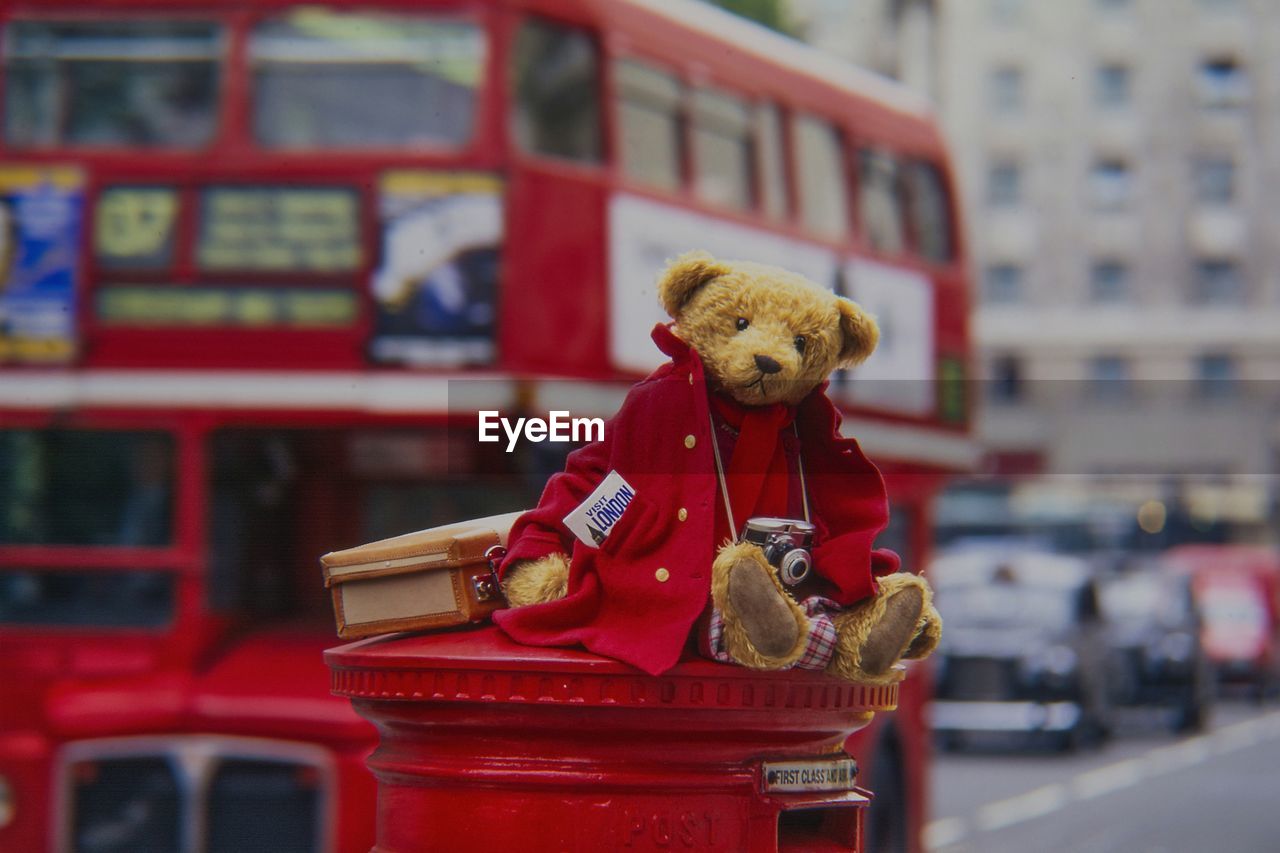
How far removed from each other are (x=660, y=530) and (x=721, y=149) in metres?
5.34

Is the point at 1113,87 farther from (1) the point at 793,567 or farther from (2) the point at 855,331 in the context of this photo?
(1) the point at 793,567

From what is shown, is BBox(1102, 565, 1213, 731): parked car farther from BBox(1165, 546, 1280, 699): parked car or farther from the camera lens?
the camera lens

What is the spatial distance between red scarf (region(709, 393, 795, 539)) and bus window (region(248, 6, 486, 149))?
13.0 ft

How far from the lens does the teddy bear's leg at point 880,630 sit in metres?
3.06

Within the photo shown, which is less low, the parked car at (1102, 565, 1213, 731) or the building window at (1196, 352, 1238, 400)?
the building window at (1196, 352, 1238, 400)

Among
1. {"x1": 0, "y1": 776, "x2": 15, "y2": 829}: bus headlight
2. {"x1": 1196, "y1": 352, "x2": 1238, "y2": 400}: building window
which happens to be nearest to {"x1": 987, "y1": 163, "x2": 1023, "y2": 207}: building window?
{"x1": 1196, "y1": 352, "x2": 1238, "y2": 400}: building window

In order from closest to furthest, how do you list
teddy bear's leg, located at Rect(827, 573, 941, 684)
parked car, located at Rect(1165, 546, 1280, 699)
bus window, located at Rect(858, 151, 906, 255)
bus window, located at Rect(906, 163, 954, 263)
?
teddy bear's leg, located at Rect(827, 573, 941, 684)
bus window, located at Rect(858, 151, 906, 255)
bus window, located at Rect(906, 163, 954, 263)
parked car, located at Rect(1165, 546, 1280, 699)

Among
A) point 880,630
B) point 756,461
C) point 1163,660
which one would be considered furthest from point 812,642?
point 1163,660

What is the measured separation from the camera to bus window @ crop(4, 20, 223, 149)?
Answer: 7125 mm

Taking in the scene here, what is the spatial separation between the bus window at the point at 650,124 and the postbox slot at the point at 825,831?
4.53 metres

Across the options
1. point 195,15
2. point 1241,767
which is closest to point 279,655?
point 195,15

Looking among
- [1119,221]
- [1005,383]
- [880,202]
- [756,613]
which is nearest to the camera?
[756,613]

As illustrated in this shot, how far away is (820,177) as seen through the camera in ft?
29.6

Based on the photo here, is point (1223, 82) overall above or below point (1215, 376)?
above
